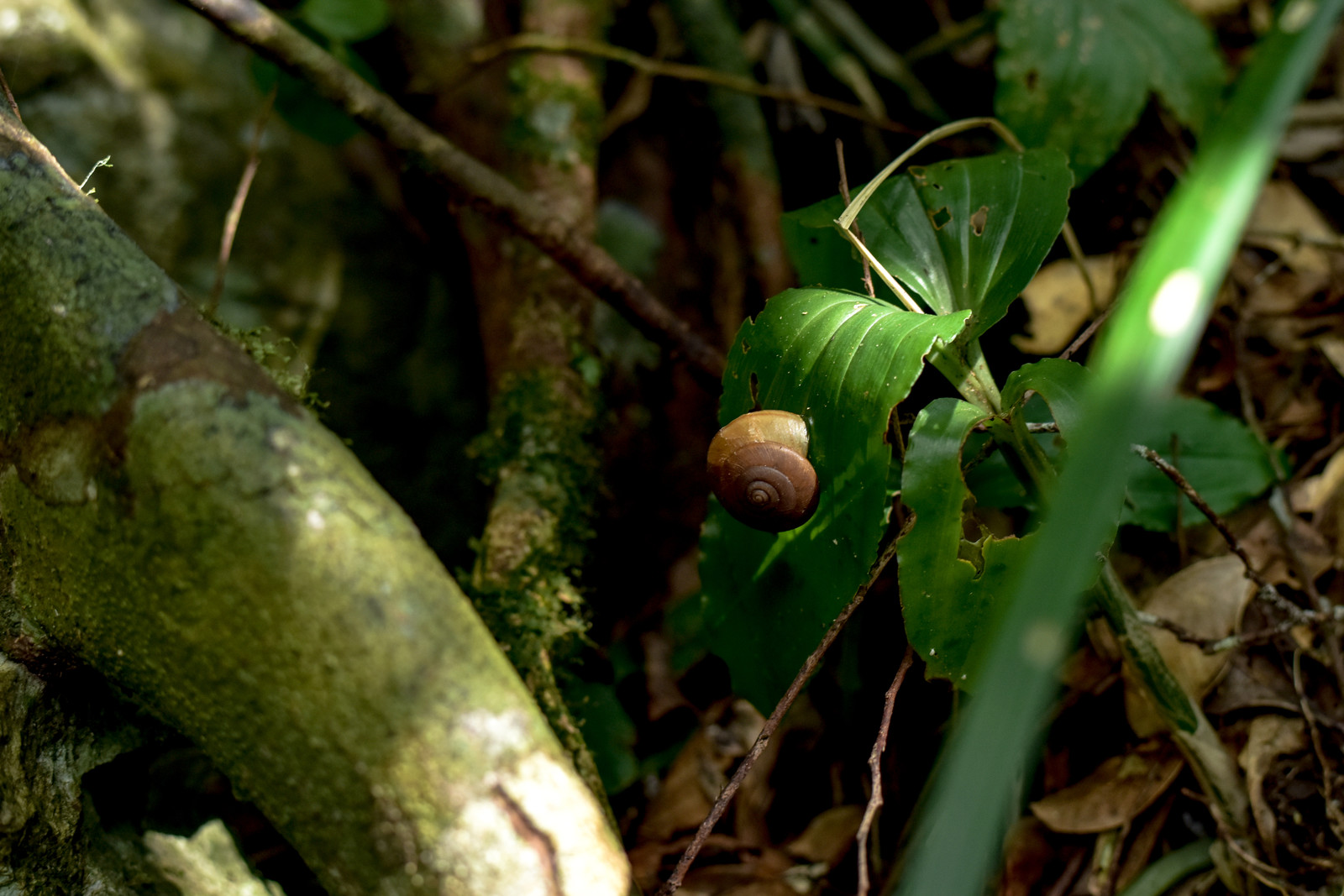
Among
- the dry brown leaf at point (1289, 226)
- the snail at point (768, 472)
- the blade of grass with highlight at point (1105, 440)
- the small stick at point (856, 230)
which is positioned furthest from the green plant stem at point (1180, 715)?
the dry brown leaf at point (1289, 226)

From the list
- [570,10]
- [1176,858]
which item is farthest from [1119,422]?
[570,10]

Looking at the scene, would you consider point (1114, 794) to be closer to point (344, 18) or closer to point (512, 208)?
point (512, 208)

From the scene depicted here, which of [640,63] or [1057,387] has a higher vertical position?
[640,63]

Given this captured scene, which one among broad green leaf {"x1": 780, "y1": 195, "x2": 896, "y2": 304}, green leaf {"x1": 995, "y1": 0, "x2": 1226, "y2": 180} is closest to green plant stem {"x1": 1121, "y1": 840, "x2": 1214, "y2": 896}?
broad green leaf {"x1": 780, "y1": 195, "x2": 896, "y2": 304}

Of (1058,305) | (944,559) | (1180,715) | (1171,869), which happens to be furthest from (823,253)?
(1171,869)

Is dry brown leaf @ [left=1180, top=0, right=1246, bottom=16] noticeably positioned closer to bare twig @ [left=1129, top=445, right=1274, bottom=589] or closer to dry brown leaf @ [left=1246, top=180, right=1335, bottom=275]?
dry brown leaf @ [left=1246, top=180, right=1335, bottom=275]
